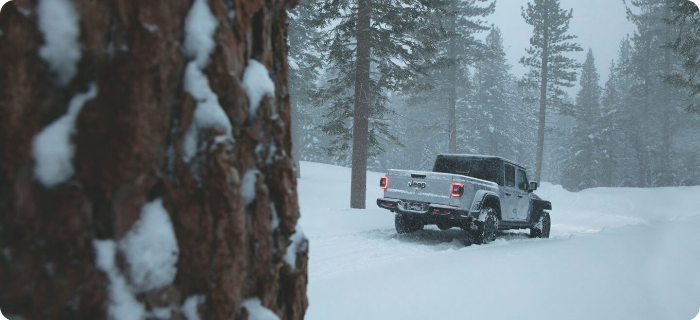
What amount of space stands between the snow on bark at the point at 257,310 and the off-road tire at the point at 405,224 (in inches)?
284

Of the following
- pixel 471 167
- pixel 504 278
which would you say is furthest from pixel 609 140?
pixel 504 278

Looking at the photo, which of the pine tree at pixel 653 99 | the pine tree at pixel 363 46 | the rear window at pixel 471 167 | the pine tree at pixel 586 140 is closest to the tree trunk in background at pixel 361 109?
the pine tree at pixel 363 46

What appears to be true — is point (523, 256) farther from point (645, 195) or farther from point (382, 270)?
point (645, 195)

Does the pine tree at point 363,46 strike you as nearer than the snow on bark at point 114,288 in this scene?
No

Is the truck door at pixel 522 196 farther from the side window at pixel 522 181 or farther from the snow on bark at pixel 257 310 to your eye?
the snow on bark at pixel 257 310

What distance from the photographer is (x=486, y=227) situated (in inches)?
317

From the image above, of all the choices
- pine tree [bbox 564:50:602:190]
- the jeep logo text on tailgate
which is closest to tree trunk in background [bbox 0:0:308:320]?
the jeep logo text on tailgate

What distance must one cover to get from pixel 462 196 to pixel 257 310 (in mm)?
6583

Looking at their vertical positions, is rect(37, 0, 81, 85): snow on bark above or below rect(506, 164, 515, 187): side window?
above

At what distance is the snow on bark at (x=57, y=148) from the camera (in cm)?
113

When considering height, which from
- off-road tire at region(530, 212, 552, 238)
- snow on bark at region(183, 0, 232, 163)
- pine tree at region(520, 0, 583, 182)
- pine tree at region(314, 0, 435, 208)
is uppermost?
pine tree at region(520, 0, 583, 182)

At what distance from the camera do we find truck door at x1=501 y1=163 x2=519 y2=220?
29.1ft

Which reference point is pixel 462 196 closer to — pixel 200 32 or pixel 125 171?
pixel 200 32

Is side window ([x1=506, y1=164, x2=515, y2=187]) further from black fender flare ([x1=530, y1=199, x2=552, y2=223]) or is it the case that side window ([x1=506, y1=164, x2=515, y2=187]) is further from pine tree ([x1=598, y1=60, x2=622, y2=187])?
pine tree ([x1=598, y1=60, x2=622, y2=187])
